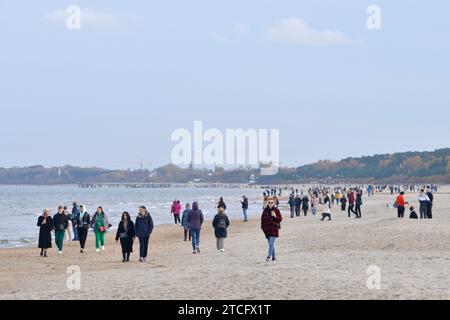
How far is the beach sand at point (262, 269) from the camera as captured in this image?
12993mm

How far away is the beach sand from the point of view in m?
13.0

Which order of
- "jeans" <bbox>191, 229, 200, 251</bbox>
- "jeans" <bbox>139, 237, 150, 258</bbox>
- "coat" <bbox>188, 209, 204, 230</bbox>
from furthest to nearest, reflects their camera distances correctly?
"jeans" <bbox>191, 229, 200, 251</bbox> < "coat" <bbox>188, 209, 204, 230</bbox> < "jeans" <bbox>139, 237, 150, 258</bbox>

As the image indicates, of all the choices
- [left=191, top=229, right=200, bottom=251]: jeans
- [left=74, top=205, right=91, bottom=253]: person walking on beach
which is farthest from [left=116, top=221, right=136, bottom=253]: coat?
[left=74, top=205, right=91, bottom=253]: person walking on beach

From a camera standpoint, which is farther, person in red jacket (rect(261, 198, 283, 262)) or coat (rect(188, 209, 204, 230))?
coat (rect(188, 209, 204, 230))

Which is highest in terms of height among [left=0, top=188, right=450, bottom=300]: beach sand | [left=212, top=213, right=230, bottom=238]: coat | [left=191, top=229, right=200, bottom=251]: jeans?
[left=212, top=213, right=230, bottom=238]: coat

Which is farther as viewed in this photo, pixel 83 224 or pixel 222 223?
pixel 83 224

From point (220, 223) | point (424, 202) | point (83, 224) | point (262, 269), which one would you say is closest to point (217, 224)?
point (220, 223)

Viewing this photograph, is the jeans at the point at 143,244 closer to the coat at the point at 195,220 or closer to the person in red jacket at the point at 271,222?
the coat at the point at 195,220

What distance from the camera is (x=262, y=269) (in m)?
16.2

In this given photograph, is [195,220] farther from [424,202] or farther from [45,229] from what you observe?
[424,202]

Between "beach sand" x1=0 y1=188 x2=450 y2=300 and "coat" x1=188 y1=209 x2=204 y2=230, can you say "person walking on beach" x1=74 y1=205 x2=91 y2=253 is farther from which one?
"coat" x1=188 y1=209 x2=204 y2=230
